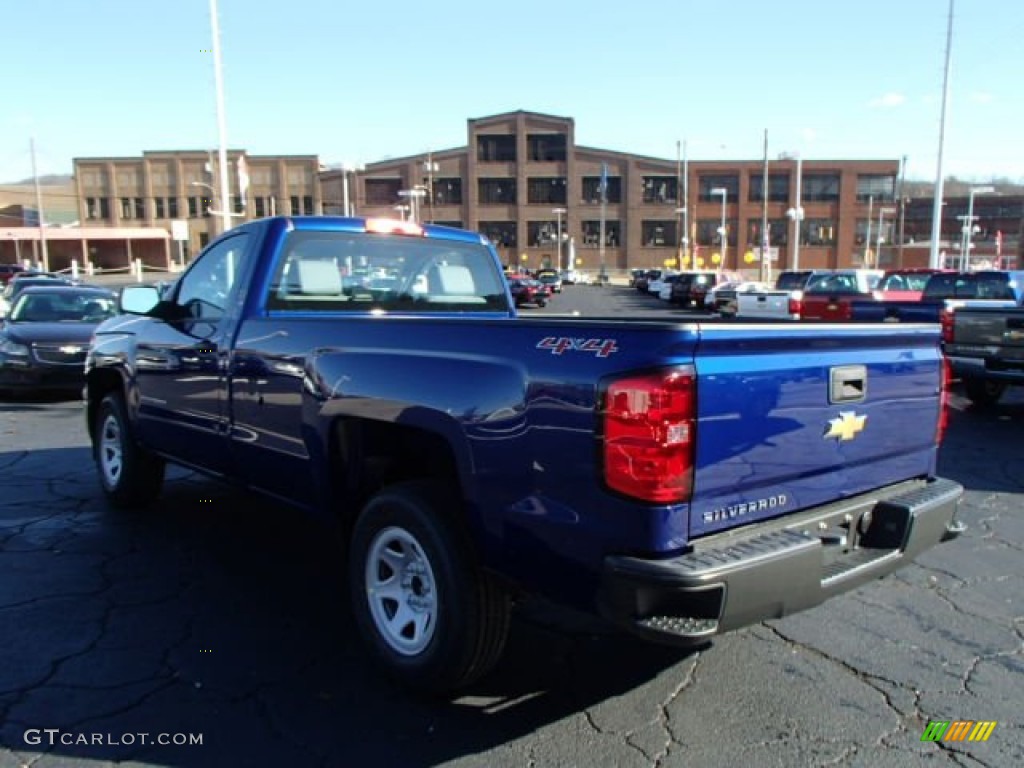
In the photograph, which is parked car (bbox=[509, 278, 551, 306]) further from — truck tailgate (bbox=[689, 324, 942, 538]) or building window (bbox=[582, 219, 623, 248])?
building window (bbox=[582, 219, 623, 248])

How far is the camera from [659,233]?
8781 centimetres

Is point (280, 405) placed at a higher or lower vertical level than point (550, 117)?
lower

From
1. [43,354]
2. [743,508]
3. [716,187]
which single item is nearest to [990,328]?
[743,508]

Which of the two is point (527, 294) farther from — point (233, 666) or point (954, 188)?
point (954, 188)

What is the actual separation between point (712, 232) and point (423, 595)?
89941mm

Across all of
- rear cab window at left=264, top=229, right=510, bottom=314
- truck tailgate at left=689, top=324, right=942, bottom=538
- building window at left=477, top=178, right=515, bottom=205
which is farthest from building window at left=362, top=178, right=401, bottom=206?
truck tailgate at left=689, top=324, right=942, bottom=538

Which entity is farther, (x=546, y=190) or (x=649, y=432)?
(x=546, y=190)

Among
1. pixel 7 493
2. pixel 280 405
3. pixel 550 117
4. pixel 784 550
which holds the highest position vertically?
pixel 550 117

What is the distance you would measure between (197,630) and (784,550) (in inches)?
109

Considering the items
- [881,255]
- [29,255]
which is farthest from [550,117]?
[29,255]

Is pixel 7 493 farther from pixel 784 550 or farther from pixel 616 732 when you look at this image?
pixel 784 550

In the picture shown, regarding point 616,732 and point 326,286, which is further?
point 326,286

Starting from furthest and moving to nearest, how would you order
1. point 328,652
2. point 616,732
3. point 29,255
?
point 29,255
point 328,652
point 616,732

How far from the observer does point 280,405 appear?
3.88 metres
